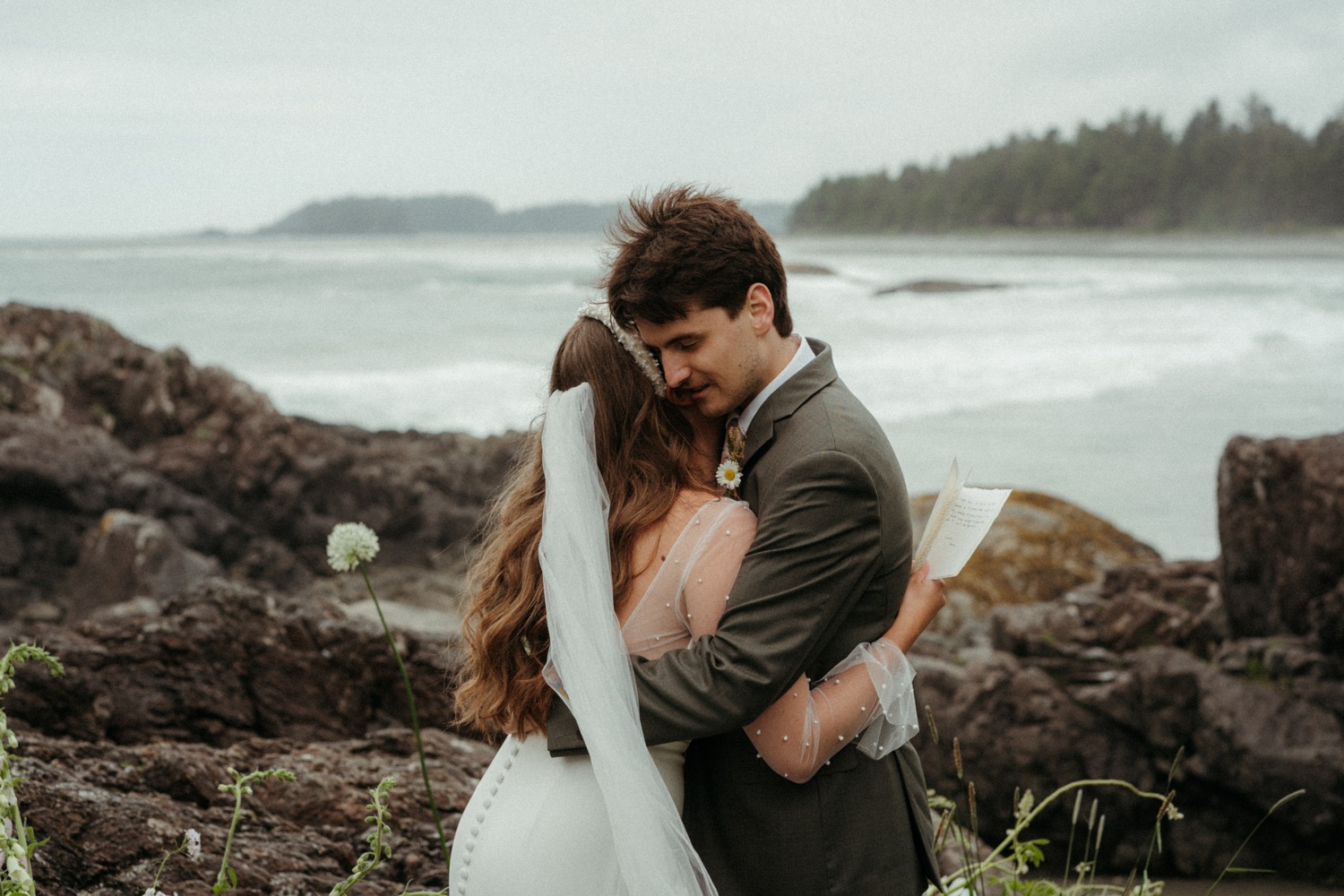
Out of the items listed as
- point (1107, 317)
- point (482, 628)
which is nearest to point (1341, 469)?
point (482, 628)

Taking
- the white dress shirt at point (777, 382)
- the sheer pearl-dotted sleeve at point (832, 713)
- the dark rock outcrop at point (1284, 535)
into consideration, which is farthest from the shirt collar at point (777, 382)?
the dark rock outcrop at point (1284, 535)

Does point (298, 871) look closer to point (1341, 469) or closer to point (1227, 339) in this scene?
point (1341, 469)

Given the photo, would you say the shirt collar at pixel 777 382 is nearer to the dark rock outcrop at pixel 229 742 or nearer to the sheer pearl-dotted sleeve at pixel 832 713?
the sheer pearl-dotted sleeve at pixel 832 713

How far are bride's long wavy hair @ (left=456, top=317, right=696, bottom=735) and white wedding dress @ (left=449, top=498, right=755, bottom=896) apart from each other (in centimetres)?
9

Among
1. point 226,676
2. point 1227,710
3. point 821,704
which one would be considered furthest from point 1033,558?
point 821,704

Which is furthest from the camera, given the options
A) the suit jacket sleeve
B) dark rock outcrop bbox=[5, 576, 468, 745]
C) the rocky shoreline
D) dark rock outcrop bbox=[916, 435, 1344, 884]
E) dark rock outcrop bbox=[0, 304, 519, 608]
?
dark rock outcrop bbox=[0, 304, 519, 608]

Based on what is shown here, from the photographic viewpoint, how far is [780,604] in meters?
2.24

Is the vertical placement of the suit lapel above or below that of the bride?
above

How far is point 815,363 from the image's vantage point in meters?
2.58

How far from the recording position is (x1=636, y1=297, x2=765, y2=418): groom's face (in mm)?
2465

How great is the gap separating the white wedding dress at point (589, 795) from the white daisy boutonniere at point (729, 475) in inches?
2.6

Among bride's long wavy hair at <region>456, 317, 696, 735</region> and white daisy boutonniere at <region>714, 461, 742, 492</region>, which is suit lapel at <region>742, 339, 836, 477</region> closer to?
white daisy boutonniere at <region>714, 461, 742, 492</region>

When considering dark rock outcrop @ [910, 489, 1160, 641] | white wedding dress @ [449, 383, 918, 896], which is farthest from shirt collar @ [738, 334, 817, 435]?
dark rock outcrop @ [910, 489, 1160, 641]

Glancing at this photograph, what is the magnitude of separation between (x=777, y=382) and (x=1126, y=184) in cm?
6497
